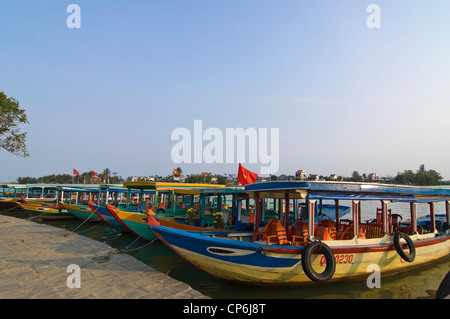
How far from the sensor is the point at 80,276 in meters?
6.34

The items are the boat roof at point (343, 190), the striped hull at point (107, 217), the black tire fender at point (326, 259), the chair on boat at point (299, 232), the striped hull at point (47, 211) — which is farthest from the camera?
the striped hull at point (47, 211)

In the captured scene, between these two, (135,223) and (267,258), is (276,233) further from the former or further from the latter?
(135,223)

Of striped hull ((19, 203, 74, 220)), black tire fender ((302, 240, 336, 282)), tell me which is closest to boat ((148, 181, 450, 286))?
black tire fender ((302, 240, 336, 282))

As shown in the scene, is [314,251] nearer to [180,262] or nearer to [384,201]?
[384,201]

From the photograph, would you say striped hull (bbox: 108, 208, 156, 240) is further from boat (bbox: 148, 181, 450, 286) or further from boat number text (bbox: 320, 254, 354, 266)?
boat number text (bbox: 320, 254, 354, 266)

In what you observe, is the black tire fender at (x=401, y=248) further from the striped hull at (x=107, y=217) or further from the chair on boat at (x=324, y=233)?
the striped hull at (x=107, y=217)

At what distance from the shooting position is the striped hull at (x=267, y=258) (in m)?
6.39

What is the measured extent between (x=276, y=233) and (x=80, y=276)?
505 centimetres

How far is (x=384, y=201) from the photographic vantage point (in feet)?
25.5

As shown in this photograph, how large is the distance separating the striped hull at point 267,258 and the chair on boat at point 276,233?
75 cm

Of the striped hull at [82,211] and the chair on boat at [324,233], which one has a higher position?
the chair on boat at [324,233]

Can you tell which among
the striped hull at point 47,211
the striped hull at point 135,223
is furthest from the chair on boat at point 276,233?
the striped hull at point 47,211

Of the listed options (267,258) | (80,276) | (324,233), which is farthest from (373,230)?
(80,276)
